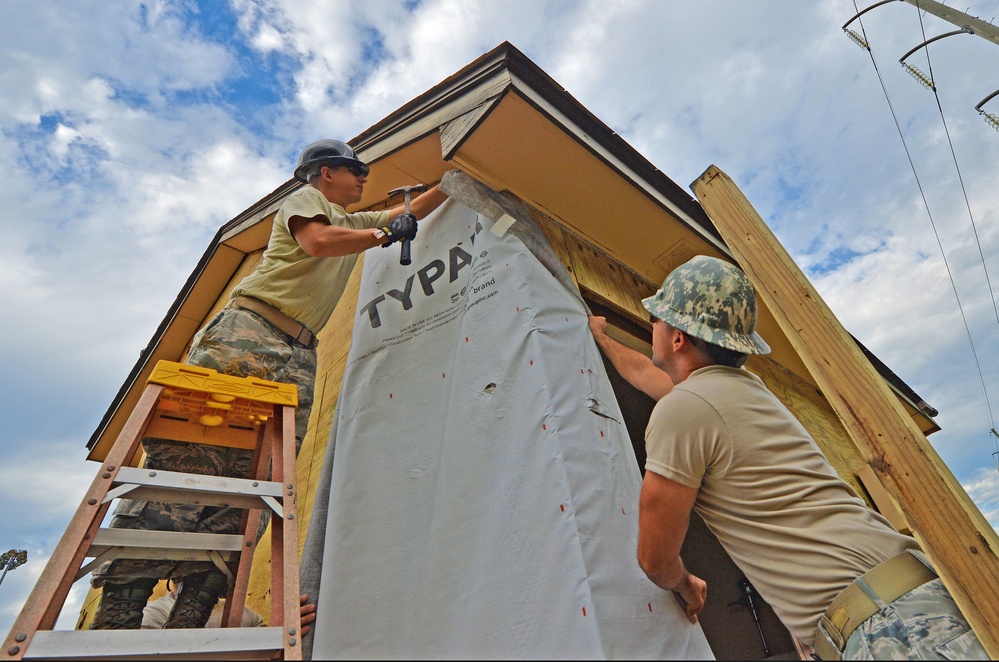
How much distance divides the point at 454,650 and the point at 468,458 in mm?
518

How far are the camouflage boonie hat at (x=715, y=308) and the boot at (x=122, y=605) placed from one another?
180cm

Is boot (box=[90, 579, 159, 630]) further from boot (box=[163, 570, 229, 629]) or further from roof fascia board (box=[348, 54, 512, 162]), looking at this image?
roof fascia board (box=[348, 54, 512, 162])

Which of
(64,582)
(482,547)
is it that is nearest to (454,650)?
(482,547)

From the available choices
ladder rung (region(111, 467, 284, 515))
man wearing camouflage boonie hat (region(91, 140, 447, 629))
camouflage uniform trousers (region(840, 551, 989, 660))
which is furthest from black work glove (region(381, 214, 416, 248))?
camouflage uniform trousers (region(840, 551, 989, 660))

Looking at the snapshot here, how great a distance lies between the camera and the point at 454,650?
1.33m

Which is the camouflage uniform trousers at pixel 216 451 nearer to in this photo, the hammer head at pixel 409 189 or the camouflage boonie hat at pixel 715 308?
the hammer head at pixel 409 189

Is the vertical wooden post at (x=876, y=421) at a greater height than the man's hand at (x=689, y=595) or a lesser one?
greater

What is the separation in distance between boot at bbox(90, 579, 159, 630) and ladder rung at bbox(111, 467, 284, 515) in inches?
14.2

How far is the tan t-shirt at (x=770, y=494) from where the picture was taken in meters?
1.19

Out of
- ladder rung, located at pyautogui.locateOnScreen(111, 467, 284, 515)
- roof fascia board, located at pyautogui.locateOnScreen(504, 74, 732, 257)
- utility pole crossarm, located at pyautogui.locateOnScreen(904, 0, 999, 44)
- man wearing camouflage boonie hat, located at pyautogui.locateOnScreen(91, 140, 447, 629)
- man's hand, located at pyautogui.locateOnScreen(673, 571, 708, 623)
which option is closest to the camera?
man's hand, located at pyautogui.locateOnScreen(673, 571, 708, 623)

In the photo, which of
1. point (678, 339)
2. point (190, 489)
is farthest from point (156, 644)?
point (678, 339)

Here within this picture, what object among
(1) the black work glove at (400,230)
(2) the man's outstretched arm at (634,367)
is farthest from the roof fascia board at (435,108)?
(2) the man's outstretched arm at (634,367)

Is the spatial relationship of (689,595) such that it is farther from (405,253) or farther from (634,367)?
(405,253)

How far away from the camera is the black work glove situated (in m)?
2.17
